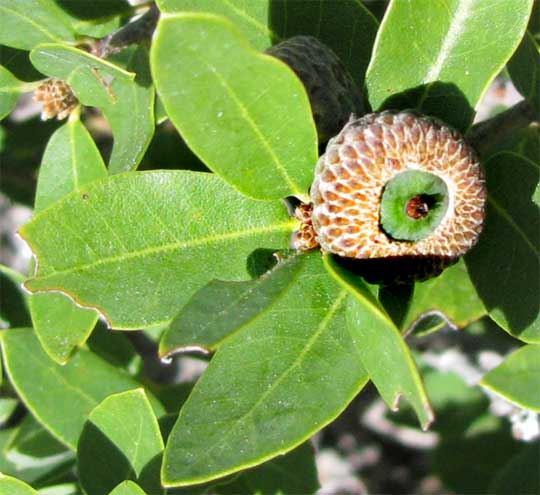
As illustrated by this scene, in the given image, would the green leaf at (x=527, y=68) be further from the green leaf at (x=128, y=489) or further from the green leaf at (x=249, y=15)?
the green leaf at (x=128, y=489)

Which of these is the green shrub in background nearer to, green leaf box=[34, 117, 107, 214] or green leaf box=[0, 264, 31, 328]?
green leaf box=[34, 117, 107, 214]

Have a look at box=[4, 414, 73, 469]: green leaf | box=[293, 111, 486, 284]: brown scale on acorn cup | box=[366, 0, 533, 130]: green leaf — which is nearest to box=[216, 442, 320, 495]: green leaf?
box=[4, 414, 73, 469]: green leaf

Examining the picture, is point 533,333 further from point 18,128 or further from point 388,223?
point 18,128

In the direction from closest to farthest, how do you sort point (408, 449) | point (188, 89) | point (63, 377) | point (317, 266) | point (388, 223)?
point (188, 89) < point (388, 223) < point (317, 266) < point (63, 377) < point (408, 449)

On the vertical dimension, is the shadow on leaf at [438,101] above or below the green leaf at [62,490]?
above

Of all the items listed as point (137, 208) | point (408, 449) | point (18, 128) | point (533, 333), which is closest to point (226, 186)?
point (137, 208)

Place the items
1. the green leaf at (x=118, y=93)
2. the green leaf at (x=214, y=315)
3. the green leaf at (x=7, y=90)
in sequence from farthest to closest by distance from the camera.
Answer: the green leaf at (x=7, y=90), the green leaf at (x=118, y=93), the green leaf at (x=214, y=315)

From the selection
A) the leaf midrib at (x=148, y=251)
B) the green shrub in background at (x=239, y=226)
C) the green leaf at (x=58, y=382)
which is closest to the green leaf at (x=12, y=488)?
the green shrub in background at (x=239, y=226)

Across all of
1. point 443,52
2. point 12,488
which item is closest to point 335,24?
point 443,52
